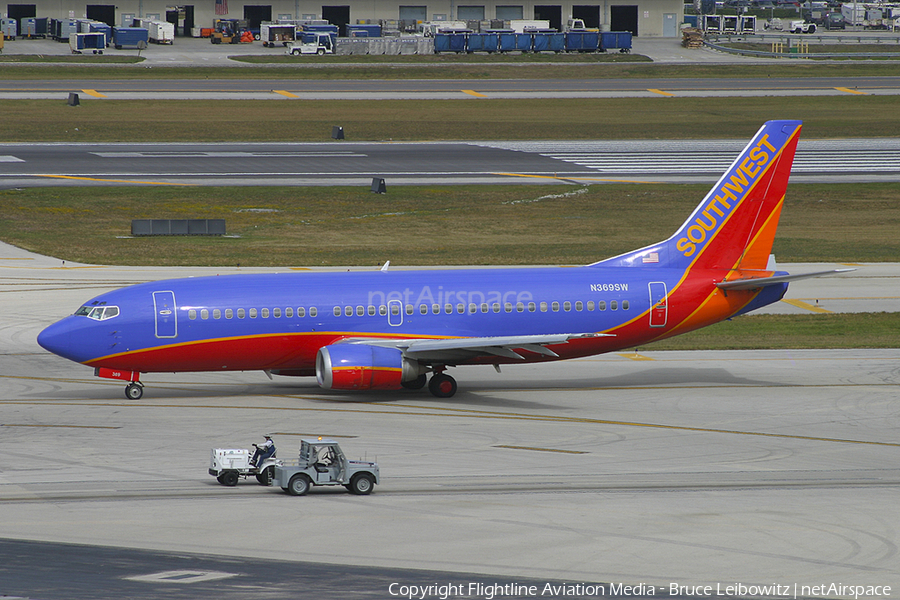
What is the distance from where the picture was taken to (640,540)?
23.2 meters

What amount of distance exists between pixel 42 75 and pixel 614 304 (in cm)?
11187

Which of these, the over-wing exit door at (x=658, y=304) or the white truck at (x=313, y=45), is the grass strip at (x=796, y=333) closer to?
the over-wing exit door at (x=658, y=304)

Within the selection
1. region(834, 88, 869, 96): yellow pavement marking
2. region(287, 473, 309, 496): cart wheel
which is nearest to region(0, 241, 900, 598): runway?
region(287, 473, 309, 496): cart wheel

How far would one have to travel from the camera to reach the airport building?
574ft

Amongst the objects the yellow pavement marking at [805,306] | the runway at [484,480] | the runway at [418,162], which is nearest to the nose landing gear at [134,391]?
the runway at [484,480]

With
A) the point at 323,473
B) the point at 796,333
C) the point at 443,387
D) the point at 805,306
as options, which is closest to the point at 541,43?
the point at 805,306

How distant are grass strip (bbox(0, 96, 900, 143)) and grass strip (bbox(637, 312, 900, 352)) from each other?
188 ft

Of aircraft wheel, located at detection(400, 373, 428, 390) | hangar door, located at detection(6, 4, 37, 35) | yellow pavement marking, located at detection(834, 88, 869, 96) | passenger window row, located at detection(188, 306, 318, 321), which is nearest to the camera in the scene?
passenger window row, located at detection(188, 306, 318, 321)

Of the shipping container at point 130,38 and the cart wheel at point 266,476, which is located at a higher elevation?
the shipping container at point 130,38

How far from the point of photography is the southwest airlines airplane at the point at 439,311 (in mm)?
A: 36375

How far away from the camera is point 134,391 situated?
3734cm

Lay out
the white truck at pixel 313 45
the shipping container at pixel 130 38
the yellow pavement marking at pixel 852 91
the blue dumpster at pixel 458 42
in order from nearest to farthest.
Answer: the yellow pavement marking at pixel 852 91 < the white truck at pixel 313 45 < the shipping container at pixel 130 38 < the blue dumpster at pixel 458 42

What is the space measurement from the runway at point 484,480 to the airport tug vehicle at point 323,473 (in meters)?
0.52

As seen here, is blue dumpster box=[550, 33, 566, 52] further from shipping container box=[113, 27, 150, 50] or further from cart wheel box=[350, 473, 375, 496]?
cart wheel box=[350, 473, 375, 496]
